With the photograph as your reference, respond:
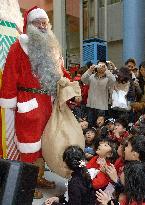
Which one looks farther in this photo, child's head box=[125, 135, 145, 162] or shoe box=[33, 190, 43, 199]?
shoe box=[33, 190, 43, 199]

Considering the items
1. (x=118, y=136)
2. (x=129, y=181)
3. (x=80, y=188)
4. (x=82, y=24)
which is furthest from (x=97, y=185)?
(x=82, y=24)

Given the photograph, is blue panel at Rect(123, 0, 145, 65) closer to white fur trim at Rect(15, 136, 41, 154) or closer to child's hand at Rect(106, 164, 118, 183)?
white fur trim at Rect(15, 136, 41, 154)

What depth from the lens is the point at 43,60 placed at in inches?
143

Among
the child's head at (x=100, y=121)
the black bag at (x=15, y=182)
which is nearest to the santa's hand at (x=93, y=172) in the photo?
the black bag at (x=15, y=182)

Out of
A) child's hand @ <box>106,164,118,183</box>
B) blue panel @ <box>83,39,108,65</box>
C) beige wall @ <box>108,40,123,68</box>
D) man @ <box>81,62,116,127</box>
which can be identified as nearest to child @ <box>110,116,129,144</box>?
man @ <box>81,62,116,127</box>

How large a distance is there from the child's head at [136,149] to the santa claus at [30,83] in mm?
959

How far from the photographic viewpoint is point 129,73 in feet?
17.9

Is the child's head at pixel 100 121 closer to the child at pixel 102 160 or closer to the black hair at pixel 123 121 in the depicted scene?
the black hair at pixel 123 121

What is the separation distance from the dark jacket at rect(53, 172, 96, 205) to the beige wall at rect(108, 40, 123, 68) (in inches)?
345

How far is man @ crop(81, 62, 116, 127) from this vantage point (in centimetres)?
574

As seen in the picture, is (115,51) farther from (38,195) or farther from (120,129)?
(38,195)

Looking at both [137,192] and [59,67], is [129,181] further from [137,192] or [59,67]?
[59,67]

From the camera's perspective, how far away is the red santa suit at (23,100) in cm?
358

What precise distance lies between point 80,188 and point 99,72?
119 inches
